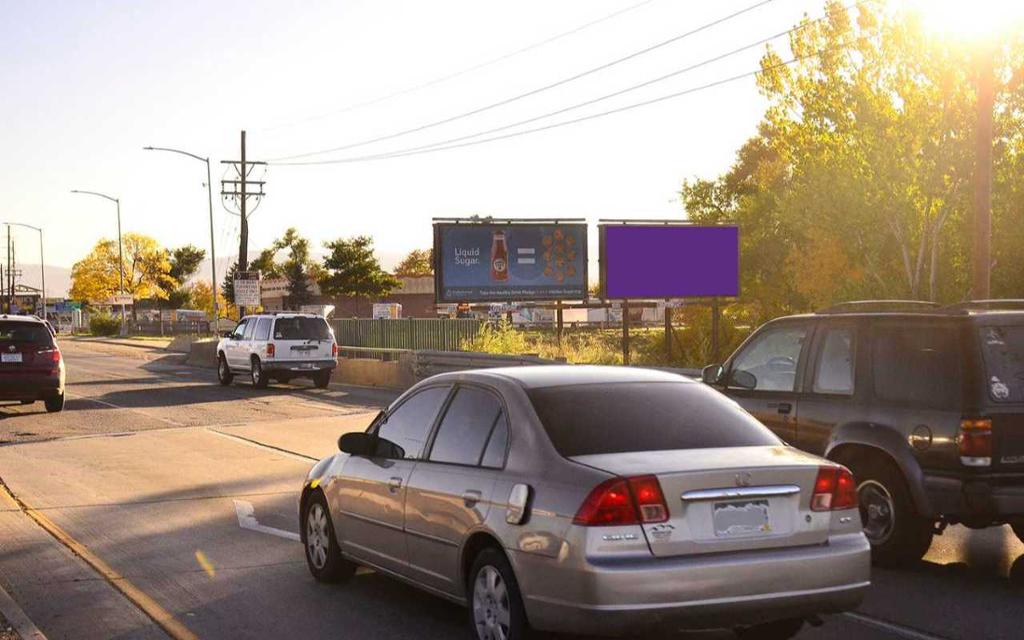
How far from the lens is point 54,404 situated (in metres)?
24.5

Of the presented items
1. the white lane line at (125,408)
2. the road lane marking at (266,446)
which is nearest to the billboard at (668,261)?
the white lane line at (125,408)

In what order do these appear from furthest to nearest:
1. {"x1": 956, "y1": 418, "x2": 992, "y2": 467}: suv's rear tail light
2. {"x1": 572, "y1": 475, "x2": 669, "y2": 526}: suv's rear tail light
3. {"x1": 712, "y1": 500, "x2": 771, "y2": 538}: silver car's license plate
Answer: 1. {"x1": 956, "y1": 418, "x2": 992, "y2": 467}: suv's rear tail light
2. {"x1": 712, "y1": 500, "x2": 771, "y2": 538}: silver car's license plate
3. {"x1": 572, "y1": 475, "x2": 669, "y2": 526}: suv's rear tail light

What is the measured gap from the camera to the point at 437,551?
7055 millimetres

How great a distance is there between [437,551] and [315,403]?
20481 mm

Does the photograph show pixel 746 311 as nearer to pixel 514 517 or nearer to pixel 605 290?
pixel 605 290

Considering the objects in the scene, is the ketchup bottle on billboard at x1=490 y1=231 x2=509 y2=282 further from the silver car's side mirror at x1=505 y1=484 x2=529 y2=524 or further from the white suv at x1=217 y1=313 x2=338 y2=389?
the silver car's side mirror at x1=505 y1=484 x2=529 y2=524

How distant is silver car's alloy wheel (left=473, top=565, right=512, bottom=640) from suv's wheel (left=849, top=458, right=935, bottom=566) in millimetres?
3700

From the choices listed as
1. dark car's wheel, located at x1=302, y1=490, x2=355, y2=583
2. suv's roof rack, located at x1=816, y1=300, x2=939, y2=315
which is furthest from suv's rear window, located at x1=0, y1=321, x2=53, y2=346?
suv's roof rack, located at x1=816, y1=300, x2=939, y2=315

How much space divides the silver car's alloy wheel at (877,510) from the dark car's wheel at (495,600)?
3583mm

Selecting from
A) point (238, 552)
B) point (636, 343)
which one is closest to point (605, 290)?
point (636, 343)

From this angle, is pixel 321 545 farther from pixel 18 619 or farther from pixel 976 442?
pixel 976 442

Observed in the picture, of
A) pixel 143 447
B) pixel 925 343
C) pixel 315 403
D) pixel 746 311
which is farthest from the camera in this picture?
pixel 746 311

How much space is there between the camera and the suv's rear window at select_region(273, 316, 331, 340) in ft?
105

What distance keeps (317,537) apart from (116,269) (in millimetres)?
132886
